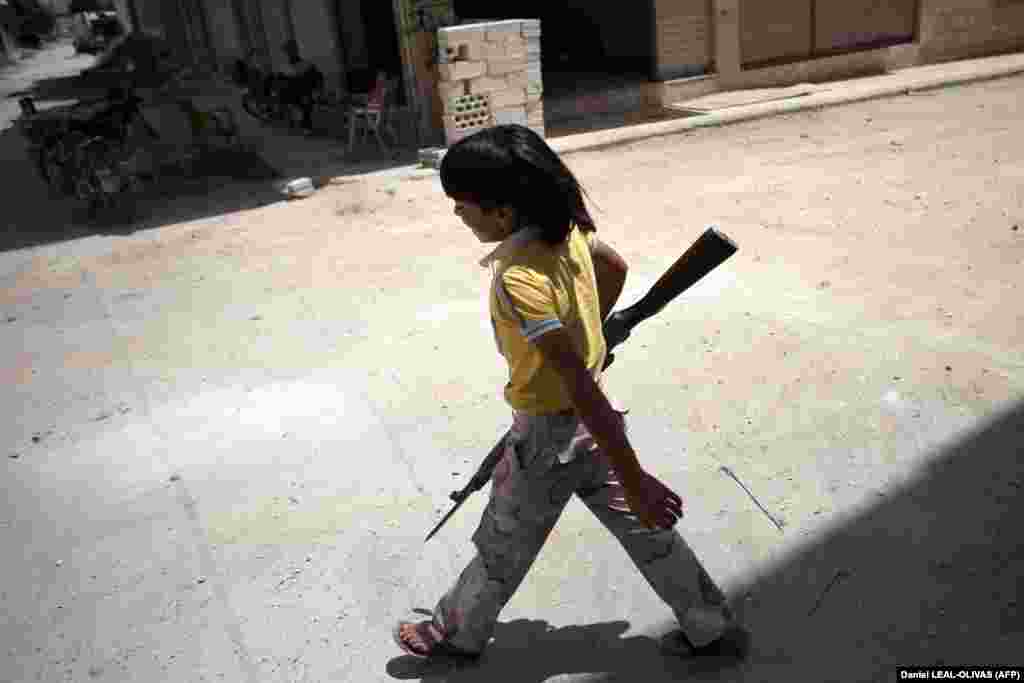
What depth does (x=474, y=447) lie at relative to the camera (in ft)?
10.9

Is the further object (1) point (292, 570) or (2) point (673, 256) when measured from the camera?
(2) point (673, 256)

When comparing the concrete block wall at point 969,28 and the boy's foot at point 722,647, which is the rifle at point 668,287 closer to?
the boy's foot at point 722,647

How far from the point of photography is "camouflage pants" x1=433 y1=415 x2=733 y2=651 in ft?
6.28

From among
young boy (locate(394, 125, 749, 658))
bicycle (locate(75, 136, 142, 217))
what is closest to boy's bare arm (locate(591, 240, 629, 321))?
young boy (locate(394, 125, 749, 658))

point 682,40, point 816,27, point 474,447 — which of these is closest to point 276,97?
point 682,40

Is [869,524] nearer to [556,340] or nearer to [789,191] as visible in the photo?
[556,340]

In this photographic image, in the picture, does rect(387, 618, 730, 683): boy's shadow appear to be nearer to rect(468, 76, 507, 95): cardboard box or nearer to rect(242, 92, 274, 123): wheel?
rect(468, 76, 507, 95): cardboard box

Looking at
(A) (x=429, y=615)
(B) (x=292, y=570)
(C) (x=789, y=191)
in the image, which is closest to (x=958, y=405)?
(A) (x=429, y=615)

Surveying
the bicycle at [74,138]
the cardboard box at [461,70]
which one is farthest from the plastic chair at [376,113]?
the bicycle at [74,138]

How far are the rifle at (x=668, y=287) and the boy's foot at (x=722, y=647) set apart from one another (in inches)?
25.8

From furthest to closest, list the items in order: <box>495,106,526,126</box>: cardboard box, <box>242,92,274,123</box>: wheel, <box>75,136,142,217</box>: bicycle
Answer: <box>242,92,274,123</box>: wheel, <box>495,106,526,126</box>: cardboard box, <box>75,136,142,217</box>: bicycle

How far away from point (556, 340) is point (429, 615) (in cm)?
123

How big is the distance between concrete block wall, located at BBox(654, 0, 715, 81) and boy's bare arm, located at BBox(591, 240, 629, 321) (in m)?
9.55

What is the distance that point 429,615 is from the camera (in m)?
2.49
